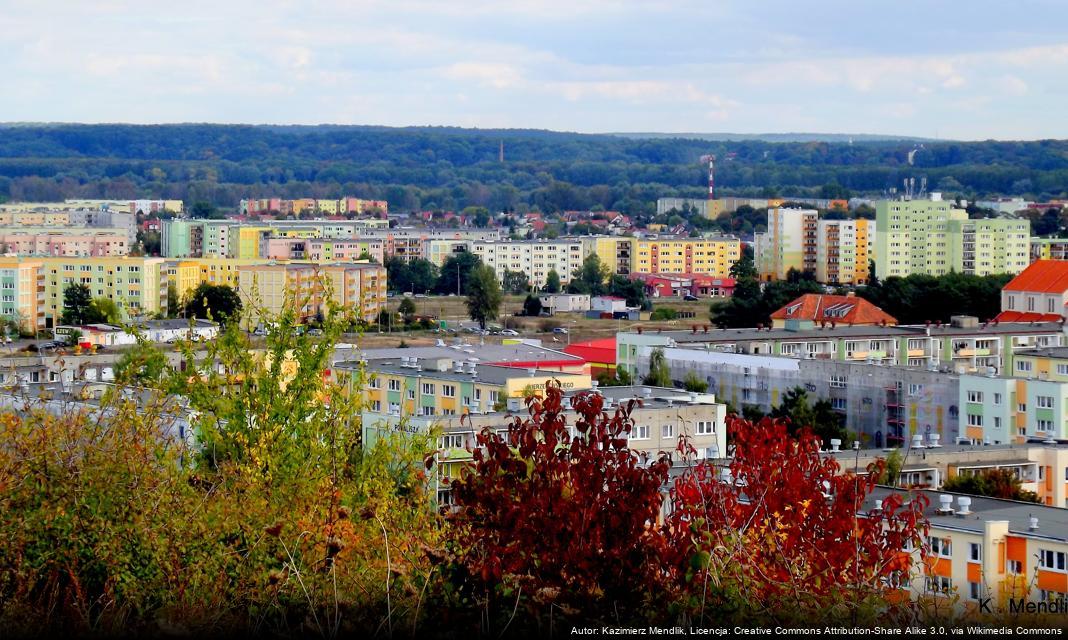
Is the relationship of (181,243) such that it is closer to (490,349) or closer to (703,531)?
(490,349)

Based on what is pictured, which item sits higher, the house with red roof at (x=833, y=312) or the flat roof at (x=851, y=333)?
the flat roof at (x=851, y=333)

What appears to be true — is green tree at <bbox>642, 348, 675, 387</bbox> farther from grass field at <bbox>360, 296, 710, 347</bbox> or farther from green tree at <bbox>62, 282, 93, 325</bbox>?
green tree at <bbox>62, 282, 93, 325</bbox>

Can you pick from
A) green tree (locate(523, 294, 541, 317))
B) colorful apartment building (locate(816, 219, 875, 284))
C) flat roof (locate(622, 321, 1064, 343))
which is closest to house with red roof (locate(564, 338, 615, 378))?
flat roof (locate(622, 321, 1064, 343))

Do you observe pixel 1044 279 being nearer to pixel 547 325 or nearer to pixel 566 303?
pixel 547 325

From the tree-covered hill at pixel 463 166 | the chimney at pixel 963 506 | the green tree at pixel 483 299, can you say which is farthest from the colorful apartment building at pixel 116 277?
the tree-covered hill at pixel 463 166

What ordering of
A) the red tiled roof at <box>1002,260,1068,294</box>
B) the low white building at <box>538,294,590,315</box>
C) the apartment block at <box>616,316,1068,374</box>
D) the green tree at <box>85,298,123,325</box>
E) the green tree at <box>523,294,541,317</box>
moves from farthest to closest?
the low white building at <box>538,294,590,315</box>
the green tree at <box>523,294,541,317</box>
the green tree at <box>85,298,123,325</box>
the red tiled roof at <box>1002,260,1068,294</box>
the apartment block at <box>616,316,1068,374</box>

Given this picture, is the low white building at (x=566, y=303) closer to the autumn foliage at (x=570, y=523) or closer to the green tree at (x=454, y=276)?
the green tree at (x=454, y=276)

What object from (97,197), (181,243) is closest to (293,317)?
(181,243)
